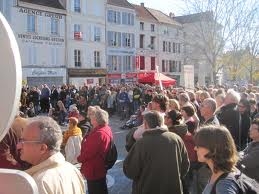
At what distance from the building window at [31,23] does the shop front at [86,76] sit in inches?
223

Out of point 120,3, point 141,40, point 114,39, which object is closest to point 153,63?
point 141,40

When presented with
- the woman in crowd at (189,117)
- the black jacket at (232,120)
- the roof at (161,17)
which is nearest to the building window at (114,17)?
the roof at (161,17)

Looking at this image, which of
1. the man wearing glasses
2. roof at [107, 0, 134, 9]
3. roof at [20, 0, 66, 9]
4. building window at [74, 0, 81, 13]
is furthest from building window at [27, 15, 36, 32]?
the man wearing glasses

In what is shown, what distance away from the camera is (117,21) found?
166ft

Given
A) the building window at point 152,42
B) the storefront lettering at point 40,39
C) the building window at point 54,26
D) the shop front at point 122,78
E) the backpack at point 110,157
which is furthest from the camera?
the building window at point 152,42

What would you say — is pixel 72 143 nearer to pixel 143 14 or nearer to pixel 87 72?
pixel 87 72

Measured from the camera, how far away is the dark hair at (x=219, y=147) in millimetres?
2977

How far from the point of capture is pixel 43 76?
129ft

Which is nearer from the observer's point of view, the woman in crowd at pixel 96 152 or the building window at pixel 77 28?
the woman in crowd at pixel 96 152

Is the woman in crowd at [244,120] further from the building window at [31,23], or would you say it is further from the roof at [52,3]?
the roof at [52,3]

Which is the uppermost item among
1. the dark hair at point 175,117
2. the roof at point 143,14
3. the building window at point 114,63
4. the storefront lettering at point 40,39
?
the roof at point 143,14

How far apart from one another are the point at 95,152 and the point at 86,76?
38910mm

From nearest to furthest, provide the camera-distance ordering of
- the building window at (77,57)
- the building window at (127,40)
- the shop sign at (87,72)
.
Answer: the shop sign at (87,72), the building window at (77,57), the building window at (127,40)

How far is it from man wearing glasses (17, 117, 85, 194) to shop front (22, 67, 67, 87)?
34613 millimetres
